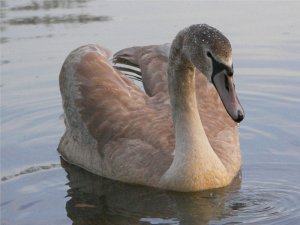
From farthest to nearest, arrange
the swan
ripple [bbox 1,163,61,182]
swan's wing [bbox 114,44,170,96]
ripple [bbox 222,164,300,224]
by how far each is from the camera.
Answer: swan's wing [bbox 114,44,170,96]
ripple [bbox 1,163,61,182]
the swan
ripple [bbox 222,164,300,224]

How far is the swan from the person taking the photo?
802 cm

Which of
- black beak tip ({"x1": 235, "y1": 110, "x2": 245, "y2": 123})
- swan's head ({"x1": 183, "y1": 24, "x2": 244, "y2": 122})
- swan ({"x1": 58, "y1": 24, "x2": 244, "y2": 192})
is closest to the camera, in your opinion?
black beak tip ({"x1": 235, "y1": 110, "x2": 245, "y2": 123})

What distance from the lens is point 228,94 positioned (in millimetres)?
7473

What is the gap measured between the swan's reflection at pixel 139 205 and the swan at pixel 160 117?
13cm

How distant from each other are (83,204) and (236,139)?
2.06m

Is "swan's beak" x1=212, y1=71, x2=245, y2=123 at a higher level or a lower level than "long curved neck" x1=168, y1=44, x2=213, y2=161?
higher

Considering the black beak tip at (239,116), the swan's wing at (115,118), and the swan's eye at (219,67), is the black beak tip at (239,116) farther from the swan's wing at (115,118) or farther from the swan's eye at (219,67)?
the swan's wing at (115,118)

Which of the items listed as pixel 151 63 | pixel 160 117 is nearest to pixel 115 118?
pixel 160 117

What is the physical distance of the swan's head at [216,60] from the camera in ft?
24.4

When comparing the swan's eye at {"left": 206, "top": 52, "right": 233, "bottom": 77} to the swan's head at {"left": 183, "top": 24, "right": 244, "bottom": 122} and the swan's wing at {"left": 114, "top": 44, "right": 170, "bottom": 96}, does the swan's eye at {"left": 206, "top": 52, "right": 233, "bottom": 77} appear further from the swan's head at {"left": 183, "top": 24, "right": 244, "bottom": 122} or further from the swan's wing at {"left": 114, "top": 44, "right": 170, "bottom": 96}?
the swan's wing at {"left": 114, "top": 44, "right": 170, "bottom": 96}

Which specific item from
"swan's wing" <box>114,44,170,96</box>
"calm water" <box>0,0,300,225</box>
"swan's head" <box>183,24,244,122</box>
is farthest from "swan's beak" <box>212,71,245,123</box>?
"swan's wing" <box>114,44,170,96</box>

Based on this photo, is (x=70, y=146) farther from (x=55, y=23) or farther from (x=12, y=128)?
(x=55, y=23)

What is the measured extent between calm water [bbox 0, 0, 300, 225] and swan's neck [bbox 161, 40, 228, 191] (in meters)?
0.13

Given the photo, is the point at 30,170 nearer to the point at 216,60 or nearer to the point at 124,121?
the point at 124,121
